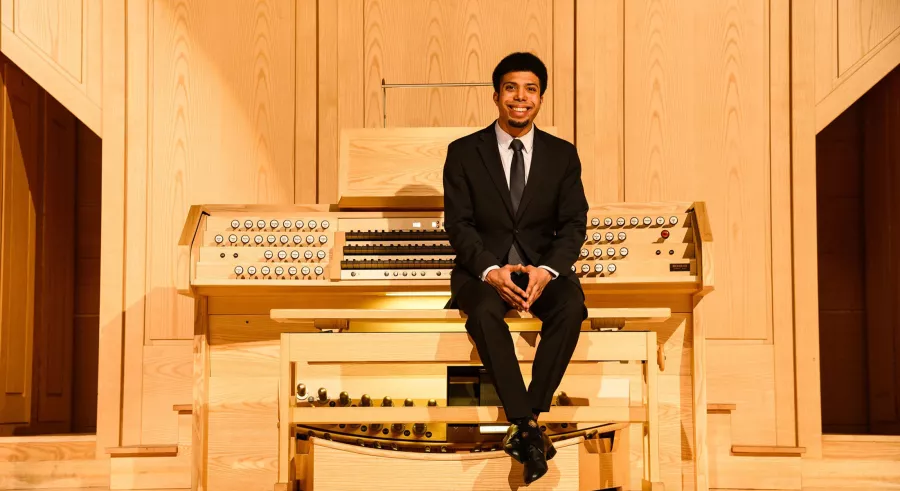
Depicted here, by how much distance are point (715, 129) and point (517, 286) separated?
1.97 meters

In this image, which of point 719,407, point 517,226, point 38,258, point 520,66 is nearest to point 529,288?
point 517,226

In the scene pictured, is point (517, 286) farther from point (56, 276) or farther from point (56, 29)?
point (56, 276)

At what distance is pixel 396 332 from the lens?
365cm

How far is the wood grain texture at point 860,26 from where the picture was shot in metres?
4.81

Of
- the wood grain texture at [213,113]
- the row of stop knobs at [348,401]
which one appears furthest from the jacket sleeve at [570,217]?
the wood grain texture at [213,113]

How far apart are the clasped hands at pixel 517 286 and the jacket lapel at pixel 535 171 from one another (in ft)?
1.01

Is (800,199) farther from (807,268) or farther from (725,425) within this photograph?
(725,425)

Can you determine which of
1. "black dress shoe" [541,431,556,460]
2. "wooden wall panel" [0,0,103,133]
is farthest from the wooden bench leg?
"wooden wall panel" [0,0,103,133]

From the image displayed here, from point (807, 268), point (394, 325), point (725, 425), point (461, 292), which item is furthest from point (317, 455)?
point (807, 268)

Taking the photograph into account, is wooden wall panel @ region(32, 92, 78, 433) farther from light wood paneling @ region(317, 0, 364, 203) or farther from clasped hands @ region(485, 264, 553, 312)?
clasped hands @ region(485, 264, 553, 312)

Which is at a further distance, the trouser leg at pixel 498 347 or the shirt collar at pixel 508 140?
the shirt collar at pixel 508 140

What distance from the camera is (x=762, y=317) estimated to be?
4668mm

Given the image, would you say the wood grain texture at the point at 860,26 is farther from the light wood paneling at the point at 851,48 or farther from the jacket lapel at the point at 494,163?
the jacket lapel at the point at 494,163

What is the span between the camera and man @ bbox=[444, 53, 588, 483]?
3213 mm
